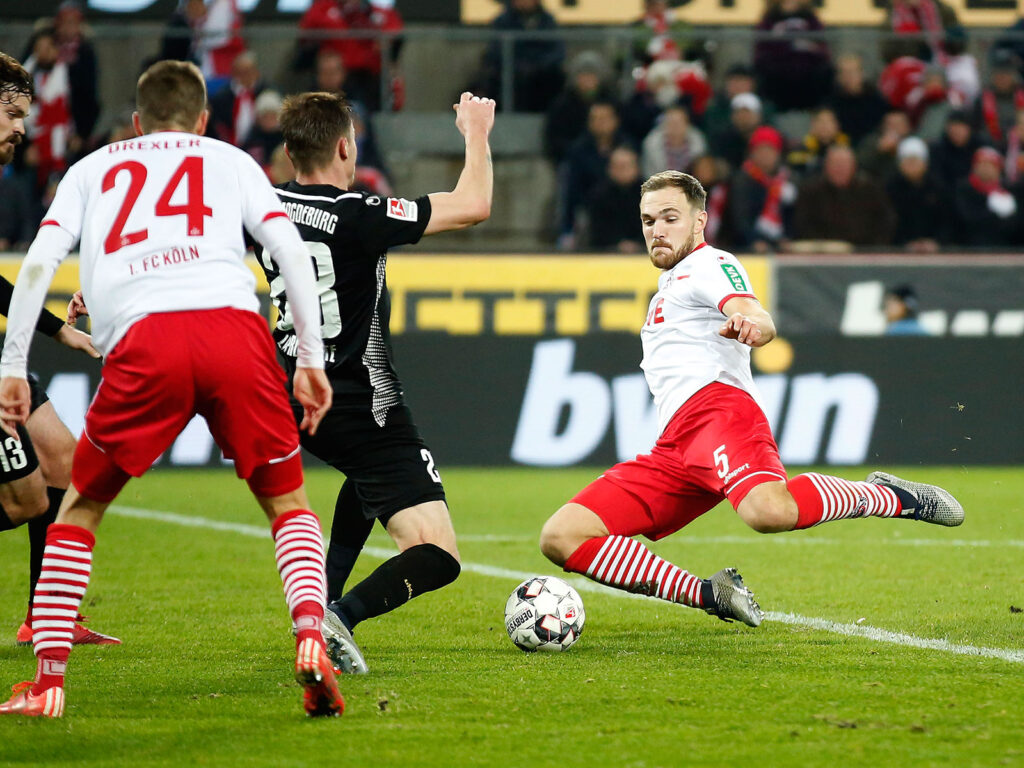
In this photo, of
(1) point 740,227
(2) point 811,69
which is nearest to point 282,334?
(1) point 740,227

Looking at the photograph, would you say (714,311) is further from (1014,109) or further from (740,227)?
(1014,109)

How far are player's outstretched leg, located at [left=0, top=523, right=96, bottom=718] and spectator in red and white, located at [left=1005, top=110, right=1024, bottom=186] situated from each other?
12.5 meters

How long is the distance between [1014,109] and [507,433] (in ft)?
22.0

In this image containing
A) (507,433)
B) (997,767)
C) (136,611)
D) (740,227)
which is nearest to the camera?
(997,767)

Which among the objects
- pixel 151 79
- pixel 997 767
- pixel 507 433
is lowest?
pixel 507 433

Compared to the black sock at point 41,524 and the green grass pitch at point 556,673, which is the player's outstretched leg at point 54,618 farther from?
the black sock at point 41,524

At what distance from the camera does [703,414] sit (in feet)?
18.3

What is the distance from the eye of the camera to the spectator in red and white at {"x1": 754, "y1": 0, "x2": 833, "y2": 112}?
15328 millimetres

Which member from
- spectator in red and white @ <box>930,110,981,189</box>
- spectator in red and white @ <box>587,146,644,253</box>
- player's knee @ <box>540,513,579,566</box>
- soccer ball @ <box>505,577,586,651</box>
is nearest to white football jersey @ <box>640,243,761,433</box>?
player's knee @ <box>540,513,579,566</box>

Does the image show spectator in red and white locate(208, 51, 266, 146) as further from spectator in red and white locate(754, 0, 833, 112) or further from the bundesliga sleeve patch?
the bundesliga sleeve patch

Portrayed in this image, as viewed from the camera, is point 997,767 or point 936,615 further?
point 936,615

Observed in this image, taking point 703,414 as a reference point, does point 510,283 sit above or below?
below

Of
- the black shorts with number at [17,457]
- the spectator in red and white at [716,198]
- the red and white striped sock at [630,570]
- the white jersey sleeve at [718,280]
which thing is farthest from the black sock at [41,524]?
the spectator in red and white at [716,198]

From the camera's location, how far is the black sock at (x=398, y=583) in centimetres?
491
